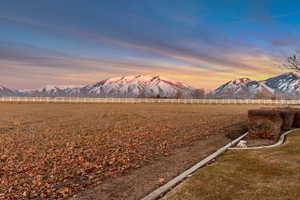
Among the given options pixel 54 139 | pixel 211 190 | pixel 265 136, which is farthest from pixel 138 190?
pixel 54 139

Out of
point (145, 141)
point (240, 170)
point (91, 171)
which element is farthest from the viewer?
point (145, 141)

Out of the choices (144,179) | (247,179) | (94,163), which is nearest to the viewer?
(247,179)

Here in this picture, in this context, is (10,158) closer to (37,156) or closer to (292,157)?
(37,156)

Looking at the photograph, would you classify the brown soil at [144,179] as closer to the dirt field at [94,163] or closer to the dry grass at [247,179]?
the dirt field at [94,163]

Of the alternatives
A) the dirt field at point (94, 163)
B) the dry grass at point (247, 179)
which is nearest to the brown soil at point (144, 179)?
the dirt field at point (94, 163)

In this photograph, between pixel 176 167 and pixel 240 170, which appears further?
pixel 176 167

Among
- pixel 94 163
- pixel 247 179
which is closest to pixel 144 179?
pixel 94 163

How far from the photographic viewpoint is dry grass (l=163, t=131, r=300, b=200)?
4.88 m

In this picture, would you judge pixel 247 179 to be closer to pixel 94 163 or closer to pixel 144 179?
pixel 144 179

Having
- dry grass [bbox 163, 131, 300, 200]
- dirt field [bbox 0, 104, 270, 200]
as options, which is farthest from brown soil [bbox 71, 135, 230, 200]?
dry grass [bbox 163, 131, 300, 200]

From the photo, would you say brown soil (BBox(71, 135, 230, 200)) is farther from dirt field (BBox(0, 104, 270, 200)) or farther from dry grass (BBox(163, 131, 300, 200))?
dry grass (BBox(163, 131, 300, 200))

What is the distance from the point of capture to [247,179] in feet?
18.7

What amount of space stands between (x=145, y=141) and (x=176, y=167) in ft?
14.6

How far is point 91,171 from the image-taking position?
721 centimetres
